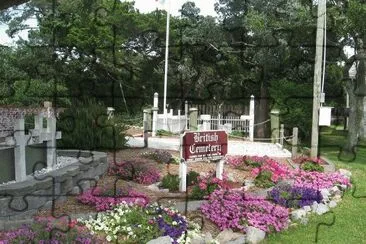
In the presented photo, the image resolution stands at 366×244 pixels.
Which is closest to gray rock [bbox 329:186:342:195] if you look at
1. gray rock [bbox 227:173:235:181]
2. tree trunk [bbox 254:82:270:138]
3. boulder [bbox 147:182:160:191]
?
gray rock [bbox 227:173:235:181]

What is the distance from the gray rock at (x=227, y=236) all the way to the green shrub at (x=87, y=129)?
4675 mm

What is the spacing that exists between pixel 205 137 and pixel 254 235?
8.30ft

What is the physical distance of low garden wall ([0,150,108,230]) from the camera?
6641mm

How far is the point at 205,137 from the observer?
951 cm

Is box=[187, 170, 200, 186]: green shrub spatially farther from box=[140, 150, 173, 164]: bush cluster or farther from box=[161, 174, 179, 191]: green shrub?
box=[140, 150, 173, 164]: bush cluster

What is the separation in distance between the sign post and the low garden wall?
148cm

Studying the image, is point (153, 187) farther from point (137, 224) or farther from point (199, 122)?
point (199, 122)

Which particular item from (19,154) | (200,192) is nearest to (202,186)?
(200,192)

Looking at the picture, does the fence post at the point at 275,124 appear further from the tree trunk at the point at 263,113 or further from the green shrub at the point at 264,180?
the green shrub at the point at 264,180

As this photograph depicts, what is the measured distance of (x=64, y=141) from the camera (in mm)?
11188

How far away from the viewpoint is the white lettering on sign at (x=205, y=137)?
9.30 metres

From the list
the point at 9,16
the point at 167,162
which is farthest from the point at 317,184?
the point at 9,16

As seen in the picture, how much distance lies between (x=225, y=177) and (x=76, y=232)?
15.6 ft

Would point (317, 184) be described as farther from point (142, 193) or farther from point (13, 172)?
point (13, 172)
